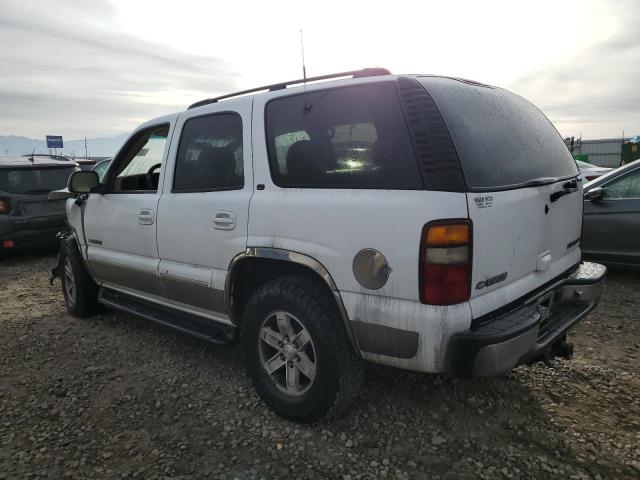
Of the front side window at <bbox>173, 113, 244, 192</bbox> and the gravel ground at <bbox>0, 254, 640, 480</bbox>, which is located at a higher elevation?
the front side window at <bbox>173, 113, 244, 192</bbox>

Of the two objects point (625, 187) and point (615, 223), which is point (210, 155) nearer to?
point (615, 223)

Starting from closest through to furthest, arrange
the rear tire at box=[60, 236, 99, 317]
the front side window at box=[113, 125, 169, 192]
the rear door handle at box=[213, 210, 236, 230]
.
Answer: the rear door handle at box=[213, 210, 236, 230]
the front side window at box=[113, 125, 169, 192]
the rear tire at box=[60, 236, 99, 317]

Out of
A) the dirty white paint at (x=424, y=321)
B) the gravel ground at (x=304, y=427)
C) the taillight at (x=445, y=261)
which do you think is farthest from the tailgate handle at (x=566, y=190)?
the gravel ground at (x=304, y=427)

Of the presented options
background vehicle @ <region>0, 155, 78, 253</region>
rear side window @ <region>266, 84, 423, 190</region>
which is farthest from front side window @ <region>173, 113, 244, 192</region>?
background vehicle @ <region>0, 155, 78, 253</region>

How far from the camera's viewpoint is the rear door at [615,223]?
→ 4961 mm

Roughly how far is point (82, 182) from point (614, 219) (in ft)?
17.5

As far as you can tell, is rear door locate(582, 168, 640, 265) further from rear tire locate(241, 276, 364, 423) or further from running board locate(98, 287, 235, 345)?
running board locate(98, 287, 235, 345)

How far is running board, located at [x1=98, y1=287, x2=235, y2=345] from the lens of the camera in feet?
10.2

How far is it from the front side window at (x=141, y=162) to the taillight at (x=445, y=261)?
2.40 meters

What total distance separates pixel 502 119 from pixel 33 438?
324cm

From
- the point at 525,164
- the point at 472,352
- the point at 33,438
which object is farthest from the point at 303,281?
the point at 33,438

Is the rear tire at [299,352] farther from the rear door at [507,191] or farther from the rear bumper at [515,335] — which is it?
the rear door at [507,191]

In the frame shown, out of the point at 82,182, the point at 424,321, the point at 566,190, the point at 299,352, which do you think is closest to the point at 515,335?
the point at 424,321

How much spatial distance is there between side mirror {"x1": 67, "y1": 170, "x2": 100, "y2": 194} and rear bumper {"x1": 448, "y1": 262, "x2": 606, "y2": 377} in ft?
10.7
